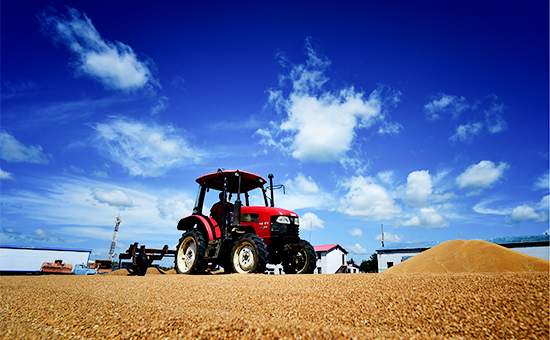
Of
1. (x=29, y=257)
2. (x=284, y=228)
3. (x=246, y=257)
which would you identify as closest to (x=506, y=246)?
(x=284, y=228)

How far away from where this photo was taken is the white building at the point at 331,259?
119 feet

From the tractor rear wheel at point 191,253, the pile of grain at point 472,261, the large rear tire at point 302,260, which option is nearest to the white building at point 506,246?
the pile of grain at point 472,261

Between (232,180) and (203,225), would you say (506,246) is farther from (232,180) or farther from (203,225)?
(203,225)

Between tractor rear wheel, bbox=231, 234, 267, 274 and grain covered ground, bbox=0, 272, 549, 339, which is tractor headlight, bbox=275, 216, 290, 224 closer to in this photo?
tractor rear wheel, bbox=231, 234, 267, 274

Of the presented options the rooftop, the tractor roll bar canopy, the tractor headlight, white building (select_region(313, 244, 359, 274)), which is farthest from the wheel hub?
white building (select_region(313, 244, 359, 274))

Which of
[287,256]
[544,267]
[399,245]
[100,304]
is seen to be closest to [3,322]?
[100,304]

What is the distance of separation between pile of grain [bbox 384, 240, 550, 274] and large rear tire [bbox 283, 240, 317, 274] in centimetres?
202

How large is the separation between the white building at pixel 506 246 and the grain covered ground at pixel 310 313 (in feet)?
62.9

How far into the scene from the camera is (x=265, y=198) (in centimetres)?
891

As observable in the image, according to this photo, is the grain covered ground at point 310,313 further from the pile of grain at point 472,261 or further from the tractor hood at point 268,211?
the tractor hood at point 268,211

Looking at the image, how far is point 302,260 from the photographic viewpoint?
25.3 feet

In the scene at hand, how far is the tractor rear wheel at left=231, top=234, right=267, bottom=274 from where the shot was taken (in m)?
6.32

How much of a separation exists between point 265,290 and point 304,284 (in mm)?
628

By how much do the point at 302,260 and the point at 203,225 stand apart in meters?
3.11
